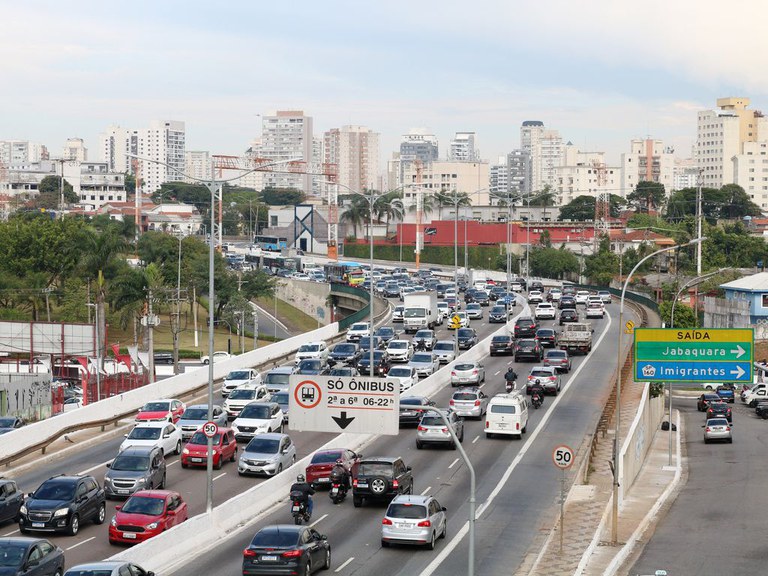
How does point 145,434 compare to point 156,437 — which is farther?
point 145,434

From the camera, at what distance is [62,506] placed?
104ft

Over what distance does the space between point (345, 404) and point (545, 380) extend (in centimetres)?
3448

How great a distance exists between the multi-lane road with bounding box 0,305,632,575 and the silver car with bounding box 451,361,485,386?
238 centimetres

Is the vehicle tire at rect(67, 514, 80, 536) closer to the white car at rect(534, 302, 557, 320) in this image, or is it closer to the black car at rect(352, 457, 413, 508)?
the black car at rect(352, 457, 413, 508)

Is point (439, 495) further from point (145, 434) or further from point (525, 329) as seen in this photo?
point (525, 329)

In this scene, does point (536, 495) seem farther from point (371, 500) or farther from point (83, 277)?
point (83, 277)

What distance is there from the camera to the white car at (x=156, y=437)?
43219 mm

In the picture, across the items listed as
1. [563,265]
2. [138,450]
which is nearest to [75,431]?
[138,450]

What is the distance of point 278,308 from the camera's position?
150m

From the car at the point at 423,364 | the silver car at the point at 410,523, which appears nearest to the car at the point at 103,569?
the silver car at the point at 410,523

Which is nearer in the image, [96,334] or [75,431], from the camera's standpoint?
[75,431]

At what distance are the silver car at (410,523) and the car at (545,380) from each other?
27.6 m

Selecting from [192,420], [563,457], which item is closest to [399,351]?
[192,420]

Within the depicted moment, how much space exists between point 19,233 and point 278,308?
4673 cm
